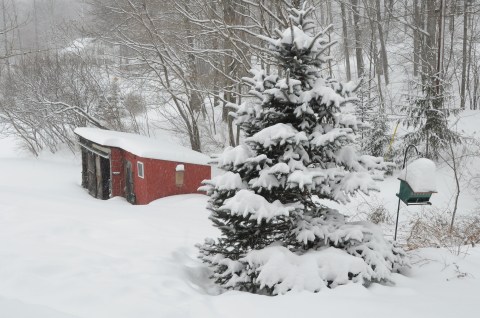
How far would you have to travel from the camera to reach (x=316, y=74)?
4773 millimetres

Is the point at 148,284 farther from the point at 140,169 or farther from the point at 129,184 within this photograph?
the point at 129,184

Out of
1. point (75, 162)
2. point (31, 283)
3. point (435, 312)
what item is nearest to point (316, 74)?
point (435, 312)

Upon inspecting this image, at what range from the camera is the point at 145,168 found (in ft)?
43.9

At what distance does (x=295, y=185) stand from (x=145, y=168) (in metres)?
9.98

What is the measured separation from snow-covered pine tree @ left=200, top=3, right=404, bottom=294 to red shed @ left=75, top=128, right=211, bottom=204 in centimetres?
848

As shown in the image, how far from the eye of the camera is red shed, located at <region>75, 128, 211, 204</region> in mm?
13336

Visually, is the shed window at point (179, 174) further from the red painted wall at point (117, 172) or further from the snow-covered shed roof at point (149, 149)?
the red painted wall at point (117, 172)

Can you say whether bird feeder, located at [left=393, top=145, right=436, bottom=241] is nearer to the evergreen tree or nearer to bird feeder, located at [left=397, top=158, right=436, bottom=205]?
bird feeder, located at [left=397, top=158, right=436, bottom=205]

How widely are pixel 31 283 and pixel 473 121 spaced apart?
19.2m

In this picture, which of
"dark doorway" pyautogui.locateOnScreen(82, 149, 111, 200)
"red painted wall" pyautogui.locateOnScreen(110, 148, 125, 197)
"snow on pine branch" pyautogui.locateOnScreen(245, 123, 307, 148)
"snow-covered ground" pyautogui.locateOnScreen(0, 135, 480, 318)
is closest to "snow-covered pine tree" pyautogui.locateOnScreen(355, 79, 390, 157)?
"red painted wall" pyautogui.locateOnScreen(110, 148, 125, 197)

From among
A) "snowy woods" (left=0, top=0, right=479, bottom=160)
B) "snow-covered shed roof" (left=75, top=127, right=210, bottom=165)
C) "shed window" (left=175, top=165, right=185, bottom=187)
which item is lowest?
"shed window" (left=175, top=165, right=185, bottom=187)

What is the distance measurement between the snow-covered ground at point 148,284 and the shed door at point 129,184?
24.5ft

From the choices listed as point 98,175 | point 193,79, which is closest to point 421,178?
point 98,175

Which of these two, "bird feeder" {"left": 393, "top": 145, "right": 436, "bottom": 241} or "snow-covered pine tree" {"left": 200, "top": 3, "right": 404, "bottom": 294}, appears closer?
"snow-covered pine tree" {"left": 200, "top": 3, "right": 404, "bottom": 294}
